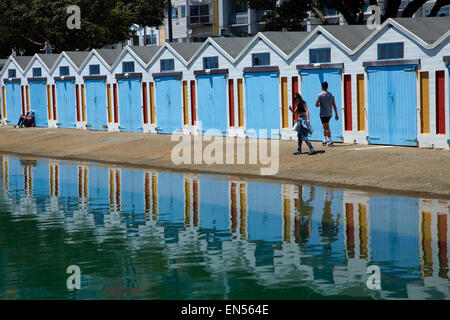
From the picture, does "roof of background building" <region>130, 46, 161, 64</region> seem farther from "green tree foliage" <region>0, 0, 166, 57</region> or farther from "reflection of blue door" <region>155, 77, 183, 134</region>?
"green tree foliage" <region>0, 0, 166, 57</region>

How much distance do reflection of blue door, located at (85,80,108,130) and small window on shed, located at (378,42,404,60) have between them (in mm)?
16714

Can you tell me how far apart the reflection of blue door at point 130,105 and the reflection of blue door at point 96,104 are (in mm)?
1589

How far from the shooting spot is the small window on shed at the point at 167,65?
34463 mm

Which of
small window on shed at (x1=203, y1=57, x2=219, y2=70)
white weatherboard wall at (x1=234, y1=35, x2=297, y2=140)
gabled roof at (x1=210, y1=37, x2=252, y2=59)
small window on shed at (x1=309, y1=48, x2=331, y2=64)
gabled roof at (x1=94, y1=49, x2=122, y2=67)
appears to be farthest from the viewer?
gabled roof at (x1=94, y1=49, x2=122, y2=67)

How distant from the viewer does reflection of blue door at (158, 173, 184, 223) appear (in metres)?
15.5

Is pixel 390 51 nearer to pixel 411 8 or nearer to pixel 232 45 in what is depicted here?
pixel 232 45

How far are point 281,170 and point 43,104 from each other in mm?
24329

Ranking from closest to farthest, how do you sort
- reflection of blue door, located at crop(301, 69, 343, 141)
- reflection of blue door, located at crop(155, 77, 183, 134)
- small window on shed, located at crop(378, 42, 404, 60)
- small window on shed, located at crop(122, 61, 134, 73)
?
small window on shed, located at crop(378, 42, 404, 60), reflection of blue door, located at crop(301, 69, 343, 141), reflection of blue door, located at crop(155, 77, 183, 134), small window on shed, located at crop(122, 61, 134, 73)

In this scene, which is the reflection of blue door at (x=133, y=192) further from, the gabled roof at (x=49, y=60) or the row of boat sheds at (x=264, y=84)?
the gabled roof at (x=49, y=60)

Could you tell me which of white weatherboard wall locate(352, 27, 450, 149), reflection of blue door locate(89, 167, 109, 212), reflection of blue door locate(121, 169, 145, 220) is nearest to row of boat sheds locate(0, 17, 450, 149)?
white weatherboard wall locate(352, 27, 450, 149)

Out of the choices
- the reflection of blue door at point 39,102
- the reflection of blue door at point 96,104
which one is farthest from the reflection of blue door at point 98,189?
the reflection of blue door at point 39,102

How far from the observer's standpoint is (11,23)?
5988cm
